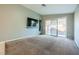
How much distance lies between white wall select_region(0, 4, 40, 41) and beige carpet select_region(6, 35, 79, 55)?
0.17m

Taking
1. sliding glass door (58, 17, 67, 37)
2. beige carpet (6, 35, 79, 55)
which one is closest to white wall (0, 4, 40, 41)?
beige carpet (6, 35, 79, 55)

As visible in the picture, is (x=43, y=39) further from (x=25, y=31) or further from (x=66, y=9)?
(x=66, y=9)

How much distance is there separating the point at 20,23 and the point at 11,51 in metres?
0.60

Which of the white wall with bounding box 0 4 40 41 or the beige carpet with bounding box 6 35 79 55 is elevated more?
the white wall with bounding box 0 4 40 41

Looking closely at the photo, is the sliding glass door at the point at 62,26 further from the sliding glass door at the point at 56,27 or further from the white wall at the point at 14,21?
the white wall at the point at 14,21

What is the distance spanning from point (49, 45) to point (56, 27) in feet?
1.24

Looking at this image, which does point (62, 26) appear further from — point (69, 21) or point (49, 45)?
point (49, 45)

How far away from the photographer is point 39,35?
1.78 metres

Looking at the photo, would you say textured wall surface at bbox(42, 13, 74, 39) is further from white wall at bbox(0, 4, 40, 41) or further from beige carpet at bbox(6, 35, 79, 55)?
white wall at bbox(0, 4, 40, 41)

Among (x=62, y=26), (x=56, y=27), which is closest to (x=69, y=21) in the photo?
(x=62, y=26)

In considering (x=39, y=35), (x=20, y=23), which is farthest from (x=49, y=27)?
(x=20, y=23)

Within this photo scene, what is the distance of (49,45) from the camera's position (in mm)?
1762

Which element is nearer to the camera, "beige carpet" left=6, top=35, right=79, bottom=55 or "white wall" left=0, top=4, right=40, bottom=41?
"beige carpet" left=6, top=35, right=79, bottom=55

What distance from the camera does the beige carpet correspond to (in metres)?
1.61
